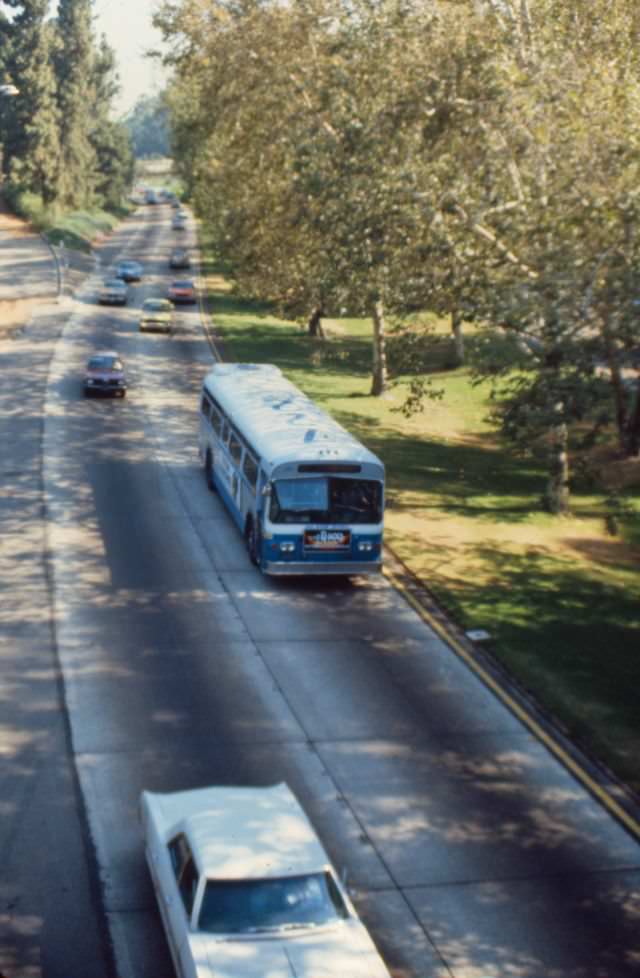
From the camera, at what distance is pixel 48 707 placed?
18.7 metres

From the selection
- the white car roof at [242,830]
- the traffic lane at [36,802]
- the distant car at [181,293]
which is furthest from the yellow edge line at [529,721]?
the distant car at [181,293]

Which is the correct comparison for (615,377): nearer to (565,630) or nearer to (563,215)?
(563,215)

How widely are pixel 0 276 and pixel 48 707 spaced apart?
6895 cm

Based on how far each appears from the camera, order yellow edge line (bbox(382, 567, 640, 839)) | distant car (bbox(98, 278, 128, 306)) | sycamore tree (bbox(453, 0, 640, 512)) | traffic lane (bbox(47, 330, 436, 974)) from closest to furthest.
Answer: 1. traffic lane (bbox(47, 330, 436, 974))
2. yellow edge line (bbox(382, 567, 640, 839))
3. sycamore tree (bbox(453, 0, 640, 512))
4. distant car (bbox(98, 278, 128, 306))

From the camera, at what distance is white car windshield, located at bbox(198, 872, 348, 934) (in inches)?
453

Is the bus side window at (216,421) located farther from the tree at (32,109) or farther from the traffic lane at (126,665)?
the tree at (32,109)

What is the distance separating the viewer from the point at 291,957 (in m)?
11.2

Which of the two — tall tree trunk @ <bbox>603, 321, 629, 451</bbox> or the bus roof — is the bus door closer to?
the bus roof

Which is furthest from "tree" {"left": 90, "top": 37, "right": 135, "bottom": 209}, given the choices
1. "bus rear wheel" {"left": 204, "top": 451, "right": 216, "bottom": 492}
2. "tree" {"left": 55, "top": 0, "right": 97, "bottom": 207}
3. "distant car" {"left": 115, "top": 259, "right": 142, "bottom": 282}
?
"bus rear wheel" {"left": 204, "top": 451, "right": 216, "bottom": 492}

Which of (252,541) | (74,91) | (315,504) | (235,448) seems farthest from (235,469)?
(74,91)

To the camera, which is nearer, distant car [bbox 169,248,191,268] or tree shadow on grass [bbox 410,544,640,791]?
tree shadow on grass [bbox 410,544,640,791]

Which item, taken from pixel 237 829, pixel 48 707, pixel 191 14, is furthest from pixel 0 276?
pixel 237 829

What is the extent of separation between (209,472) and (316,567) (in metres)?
9.09

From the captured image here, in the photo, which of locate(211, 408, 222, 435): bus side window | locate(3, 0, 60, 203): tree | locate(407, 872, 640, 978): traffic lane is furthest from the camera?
locate(3, 0, 60, 203): tree
